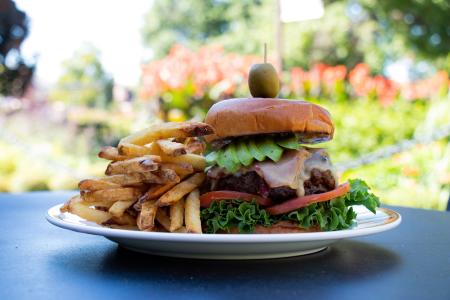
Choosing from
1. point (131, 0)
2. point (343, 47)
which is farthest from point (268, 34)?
point (131, 0)

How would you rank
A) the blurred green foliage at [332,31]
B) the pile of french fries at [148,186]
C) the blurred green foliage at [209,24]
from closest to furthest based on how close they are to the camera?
the pile of french fries at [148,186] → the blurred green foliage at [332,31] → the blurred green foliage at [209,24]

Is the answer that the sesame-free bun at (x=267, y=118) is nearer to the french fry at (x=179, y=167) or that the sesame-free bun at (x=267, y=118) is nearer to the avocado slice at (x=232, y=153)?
the avocado slice at (x=232, y=153)

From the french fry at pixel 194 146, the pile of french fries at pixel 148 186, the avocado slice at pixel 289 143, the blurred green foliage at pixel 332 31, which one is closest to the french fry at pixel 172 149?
the pile of french fries at pixel 148 186

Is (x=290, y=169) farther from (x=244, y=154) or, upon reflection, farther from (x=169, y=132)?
(x=169, y=132)

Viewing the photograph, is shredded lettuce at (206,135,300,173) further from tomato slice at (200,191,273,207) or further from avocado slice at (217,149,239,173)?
tomato slice at (200,191,273,207)

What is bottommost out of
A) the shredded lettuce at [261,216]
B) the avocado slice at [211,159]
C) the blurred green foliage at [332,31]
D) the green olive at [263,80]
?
the shredded lettuce at [261,216]

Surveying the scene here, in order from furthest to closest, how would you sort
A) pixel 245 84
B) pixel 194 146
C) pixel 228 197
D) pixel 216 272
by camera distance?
pixel 245 84 < pixel 194 146 < pixel 228 197 < pixel 216 272

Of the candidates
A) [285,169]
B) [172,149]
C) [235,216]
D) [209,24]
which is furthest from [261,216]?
[209,24]
